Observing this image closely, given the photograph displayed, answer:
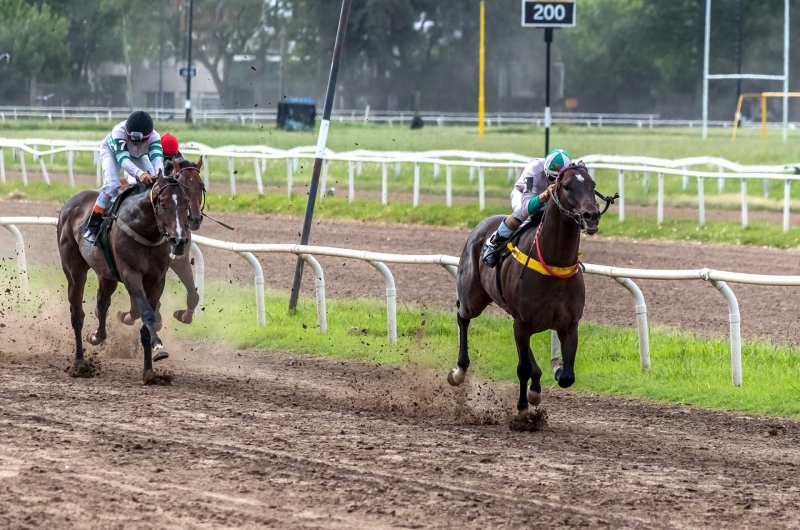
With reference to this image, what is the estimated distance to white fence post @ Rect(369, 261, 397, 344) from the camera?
9.05m

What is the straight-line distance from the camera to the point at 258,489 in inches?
201

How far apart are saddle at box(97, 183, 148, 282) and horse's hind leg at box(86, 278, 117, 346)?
0.31 metres

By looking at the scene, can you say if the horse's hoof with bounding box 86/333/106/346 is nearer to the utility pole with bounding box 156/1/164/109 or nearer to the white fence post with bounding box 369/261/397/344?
the white fence post with bounding box 369/261/397/344

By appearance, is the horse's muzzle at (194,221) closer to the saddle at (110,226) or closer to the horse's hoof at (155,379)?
the saddle at (110,226)

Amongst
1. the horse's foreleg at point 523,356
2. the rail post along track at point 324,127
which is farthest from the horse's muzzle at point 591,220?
the rail post along track at point 324,127

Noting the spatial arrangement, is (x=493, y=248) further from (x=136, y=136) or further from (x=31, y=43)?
(x=31, y=43)

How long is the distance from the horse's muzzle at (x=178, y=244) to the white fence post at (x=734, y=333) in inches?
140

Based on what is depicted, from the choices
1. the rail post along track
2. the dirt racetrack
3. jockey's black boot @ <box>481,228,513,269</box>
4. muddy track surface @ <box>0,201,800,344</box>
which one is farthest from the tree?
jockey's black boot @ <box>481,228,513,269</box>

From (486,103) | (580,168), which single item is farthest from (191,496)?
(486,103)

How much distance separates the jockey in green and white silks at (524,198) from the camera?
7102mm

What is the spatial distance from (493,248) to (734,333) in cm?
168

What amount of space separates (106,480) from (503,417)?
2750 mm

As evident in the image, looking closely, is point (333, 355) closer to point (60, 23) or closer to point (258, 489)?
point (258, 489)

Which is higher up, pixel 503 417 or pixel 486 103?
pixel 486 103
